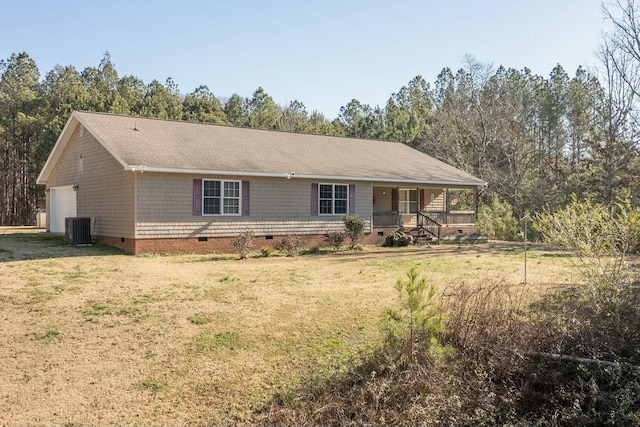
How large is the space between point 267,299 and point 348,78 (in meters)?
16.5

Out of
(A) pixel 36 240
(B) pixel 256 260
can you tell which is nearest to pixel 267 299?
(B) pixel 256 260

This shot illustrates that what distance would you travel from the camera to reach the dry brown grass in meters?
5.21

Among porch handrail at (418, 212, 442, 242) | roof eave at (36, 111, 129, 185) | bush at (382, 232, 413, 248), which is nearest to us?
roof eave at (36, 111, 129, 185)

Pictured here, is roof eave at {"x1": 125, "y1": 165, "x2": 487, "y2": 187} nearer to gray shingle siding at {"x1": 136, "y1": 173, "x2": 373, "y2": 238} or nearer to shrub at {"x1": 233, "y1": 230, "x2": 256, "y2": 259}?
gray shingle siding at {"x1": 136, "y1": 173, "x2": 373, "y2": 238}

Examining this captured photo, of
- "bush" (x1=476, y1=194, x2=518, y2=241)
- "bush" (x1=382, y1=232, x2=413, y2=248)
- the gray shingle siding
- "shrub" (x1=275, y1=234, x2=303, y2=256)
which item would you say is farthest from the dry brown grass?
"bush" (x1=476, y1=194, x2=518, y2=241)

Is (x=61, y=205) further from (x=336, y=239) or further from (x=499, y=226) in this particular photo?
(x=499, y=226)

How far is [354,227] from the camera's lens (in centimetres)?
1747

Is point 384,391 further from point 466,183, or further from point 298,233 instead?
point 466,183

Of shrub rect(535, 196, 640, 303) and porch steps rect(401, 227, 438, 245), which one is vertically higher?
shrub rect(535, 196, 640, 303)

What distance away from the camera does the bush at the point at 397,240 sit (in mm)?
19469

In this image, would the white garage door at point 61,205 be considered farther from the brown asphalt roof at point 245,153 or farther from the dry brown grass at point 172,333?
the dry brown grass at point 172,333

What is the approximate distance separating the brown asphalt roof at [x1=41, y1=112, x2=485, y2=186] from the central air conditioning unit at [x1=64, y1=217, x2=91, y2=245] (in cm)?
309

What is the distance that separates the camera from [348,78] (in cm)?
2291

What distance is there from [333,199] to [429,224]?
541 centimetres
